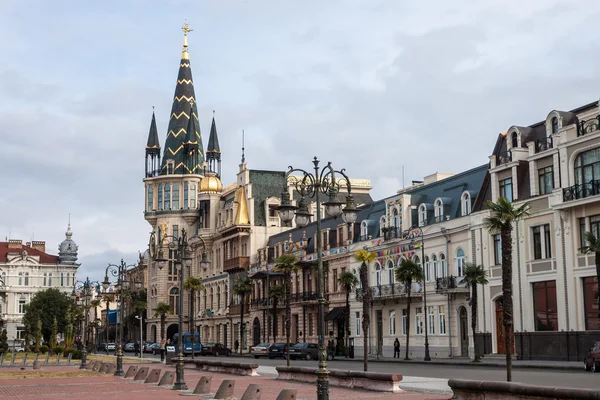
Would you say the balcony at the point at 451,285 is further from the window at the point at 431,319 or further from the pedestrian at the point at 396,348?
the pedestrian at the point at 396,348

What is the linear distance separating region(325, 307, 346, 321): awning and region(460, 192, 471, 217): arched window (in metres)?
16.7

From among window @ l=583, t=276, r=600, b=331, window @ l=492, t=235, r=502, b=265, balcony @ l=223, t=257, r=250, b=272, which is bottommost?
window @ l=583, t=276, r=600, b=331

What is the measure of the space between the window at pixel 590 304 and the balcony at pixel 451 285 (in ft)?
30.2

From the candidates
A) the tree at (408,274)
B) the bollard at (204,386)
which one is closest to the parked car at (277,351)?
the tree at (408,274)

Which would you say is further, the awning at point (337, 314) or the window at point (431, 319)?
the awning at point (337, 314)

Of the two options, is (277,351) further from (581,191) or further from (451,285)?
(581,191)

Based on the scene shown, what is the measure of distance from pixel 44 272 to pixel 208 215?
4770 cm

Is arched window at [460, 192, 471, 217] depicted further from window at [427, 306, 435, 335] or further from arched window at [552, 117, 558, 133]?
arched window at [552, 117, 558, 133]

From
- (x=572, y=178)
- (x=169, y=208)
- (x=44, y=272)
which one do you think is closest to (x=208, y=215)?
(x=169, y=208)

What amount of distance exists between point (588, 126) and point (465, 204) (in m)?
11.3

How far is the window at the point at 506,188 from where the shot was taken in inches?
1903

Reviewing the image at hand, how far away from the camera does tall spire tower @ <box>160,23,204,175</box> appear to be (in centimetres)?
10388

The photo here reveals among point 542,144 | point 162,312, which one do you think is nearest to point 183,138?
point 162,312

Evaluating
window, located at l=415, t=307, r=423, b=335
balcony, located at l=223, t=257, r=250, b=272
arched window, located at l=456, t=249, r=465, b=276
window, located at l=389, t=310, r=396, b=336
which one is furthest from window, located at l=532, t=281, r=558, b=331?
balcony, located at l=223, t=257, r=250, b=272
